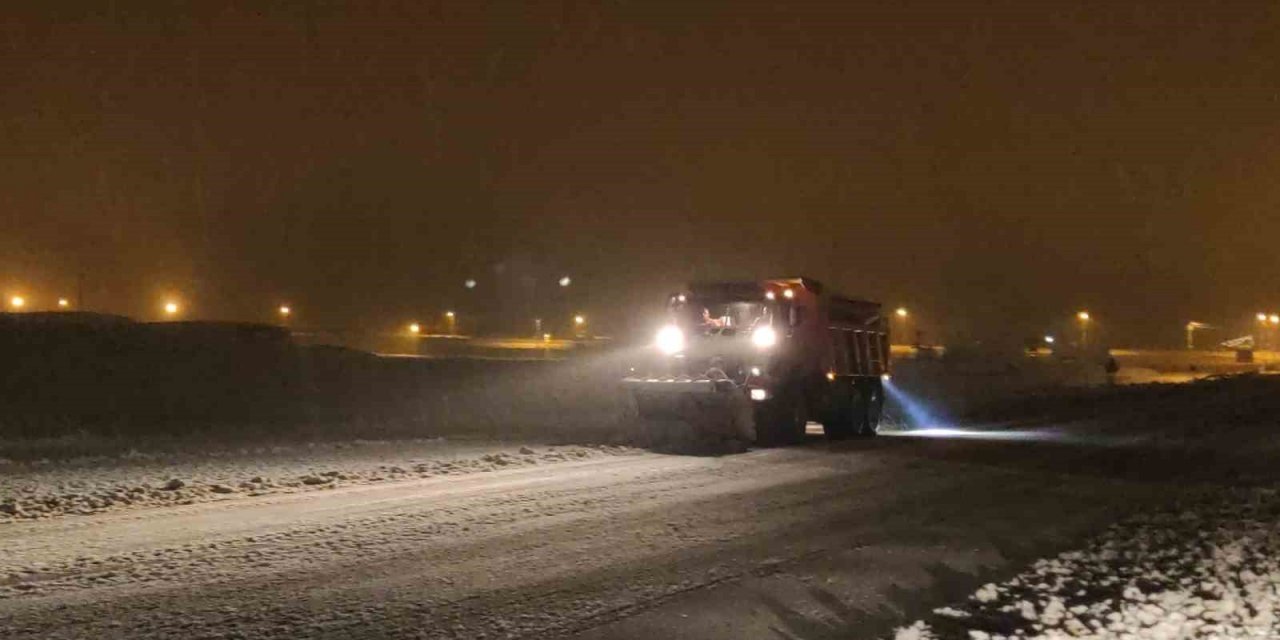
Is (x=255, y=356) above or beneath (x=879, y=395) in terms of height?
above

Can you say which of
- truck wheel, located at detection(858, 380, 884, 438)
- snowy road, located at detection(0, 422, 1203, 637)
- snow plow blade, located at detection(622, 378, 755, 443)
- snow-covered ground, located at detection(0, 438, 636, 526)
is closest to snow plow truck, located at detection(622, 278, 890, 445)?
snow plow blade, located at detection(622, 378, 755, 443)

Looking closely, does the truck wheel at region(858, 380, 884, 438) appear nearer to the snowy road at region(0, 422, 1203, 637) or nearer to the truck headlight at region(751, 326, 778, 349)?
the truck headlight at region(751, 326, 778, 349)

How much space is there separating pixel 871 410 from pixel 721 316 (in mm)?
6147

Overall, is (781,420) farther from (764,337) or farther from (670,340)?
(670,340)

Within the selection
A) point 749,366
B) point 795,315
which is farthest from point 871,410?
point 749,366

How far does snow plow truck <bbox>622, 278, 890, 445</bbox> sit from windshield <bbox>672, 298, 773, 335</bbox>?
0.08 ft

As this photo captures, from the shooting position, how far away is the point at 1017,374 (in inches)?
2854

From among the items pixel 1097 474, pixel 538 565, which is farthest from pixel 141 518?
pixel 1097 474

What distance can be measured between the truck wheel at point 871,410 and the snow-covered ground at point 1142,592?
14.1m


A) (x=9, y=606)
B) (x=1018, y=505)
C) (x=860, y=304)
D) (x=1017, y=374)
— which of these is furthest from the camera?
(x=1017, y=374)

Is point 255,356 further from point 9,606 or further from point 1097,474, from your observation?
point 9,606

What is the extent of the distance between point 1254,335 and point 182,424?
153128 mm

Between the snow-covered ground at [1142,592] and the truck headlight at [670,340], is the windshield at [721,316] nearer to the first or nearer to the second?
the truck headlight at [670,340]

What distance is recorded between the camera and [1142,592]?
11.0 meters
